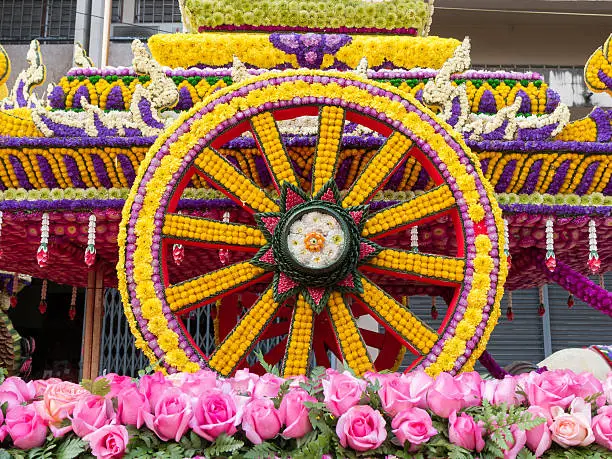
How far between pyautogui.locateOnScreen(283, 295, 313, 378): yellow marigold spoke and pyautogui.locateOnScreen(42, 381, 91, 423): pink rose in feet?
3.09

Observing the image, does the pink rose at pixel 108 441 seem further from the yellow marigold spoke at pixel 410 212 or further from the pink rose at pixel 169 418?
the yellow marigold spoke at pixel 410 212

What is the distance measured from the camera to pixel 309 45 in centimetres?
392

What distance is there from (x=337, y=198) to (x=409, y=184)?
21.2 inches

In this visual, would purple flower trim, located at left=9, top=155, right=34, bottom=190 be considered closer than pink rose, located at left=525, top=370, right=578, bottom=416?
No

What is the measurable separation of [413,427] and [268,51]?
2607mm

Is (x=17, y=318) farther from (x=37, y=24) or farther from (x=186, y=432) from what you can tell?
(x=186, y=432)

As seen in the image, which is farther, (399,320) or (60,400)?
(399,320)

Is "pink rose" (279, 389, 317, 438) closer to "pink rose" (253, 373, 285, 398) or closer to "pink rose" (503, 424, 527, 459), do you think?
"pink rose" (253, 373, 285, 398)

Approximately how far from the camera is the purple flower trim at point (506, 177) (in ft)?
10.7

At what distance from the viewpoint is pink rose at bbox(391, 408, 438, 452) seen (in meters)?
1.90

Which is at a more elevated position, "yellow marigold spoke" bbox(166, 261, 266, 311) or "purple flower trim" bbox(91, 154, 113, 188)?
"purple flower trim" bbox(91, 154, 113, 188)

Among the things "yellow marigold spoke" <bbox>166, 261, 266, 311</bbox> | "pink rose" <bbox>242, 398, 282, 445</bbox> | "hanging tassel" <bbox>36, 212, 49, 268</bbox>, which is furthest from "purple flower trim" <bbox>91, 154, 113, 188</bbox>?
"pink rose" <bbox>242, 398, 282, 445</bbox>

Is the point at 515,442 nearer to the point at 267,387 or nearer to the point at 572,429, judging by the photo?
the point at 572,429

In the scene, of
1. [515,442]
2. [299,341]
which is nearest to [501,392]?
[515,442]
